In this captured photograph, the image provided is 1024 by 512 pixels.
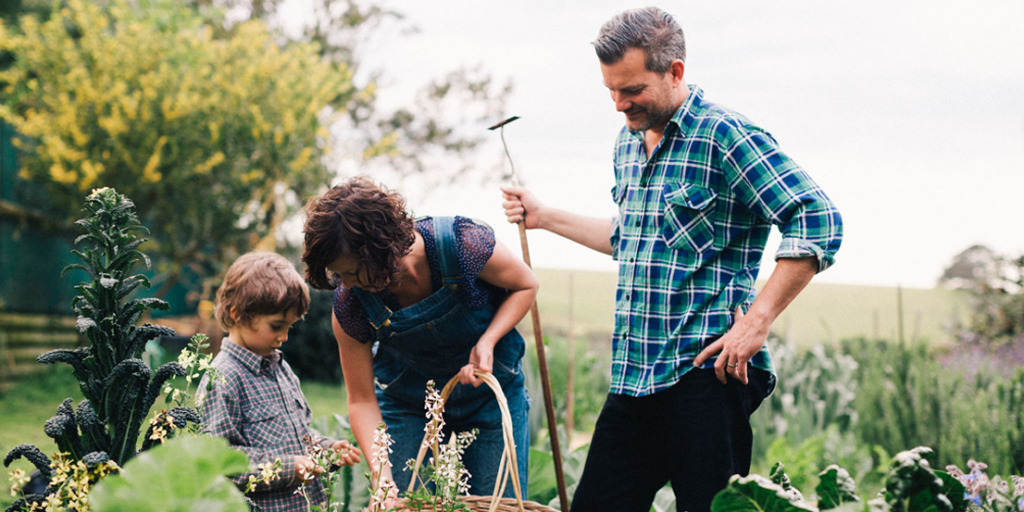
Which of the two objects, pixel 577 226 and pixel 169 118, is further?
pixel 169 118

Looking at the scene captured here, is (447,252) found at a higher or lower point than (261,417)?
higher

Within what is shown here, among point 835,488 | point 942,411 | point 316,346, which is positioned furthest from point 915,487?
point 316,346

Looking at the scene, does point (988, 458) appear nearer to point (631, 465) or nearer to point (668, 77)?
point (631, 465)

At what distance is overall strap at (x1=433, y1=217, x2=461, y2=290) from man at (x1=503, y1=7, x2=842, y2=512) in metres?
0.46

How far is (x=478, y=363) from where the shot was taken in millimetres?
1858

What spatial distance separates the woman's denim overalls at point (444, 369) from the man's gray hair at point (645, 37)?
640 mm

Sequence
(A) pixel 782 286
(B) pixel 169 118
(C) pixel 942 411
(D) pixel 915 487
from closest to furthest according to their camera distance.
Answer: (D) pixel 915 487, (A) pixel 782 286, (C) pixel 942 411, (B) pixel 169 118

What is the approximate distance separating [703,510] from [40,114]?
26.6ft

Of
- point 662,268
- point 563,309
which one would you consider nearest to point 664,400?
point 662,268

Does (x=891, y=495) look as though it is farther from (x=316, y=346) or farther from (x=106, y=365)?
(x=316, y=346)

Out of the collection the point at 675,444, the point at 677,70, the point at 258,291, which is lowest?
the point at 675,444

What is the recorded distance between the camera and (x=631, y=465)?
1.87 metres

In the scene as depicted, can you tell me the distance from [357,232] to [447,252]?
32 centimetres

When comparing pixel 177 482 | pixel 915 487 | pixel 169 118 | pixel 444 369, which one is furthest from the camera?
pixel 169 118
